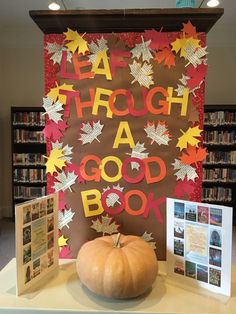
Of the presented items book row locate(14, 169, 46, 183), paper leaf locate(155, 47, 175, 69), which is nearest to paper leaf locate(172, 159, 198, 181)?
paper leaf locate(155, 47, 175, 69)

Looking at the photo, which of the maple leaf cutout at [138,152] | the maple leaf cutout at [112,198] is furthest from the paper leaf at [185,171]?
the maple leaf cutout at [112,198]

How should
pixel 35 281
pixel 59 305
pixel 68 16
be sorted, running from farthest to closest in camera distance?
pixel 68 16
pixel 35 281
pixel 59 305

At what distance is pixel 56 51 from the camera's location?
1.22m

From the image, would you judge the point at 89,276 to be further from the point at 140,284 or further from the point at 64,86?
the point at 64,86

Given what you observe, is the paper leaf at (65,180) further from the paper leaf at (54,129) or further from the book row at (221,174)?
the book row at (221,174)

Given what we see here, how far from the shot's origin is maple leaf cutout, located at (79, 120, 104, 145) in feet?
4.06

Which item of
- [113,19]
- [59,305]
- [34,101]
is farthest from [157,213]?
[34,101]

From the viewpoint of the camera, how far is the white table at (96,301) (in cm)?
93

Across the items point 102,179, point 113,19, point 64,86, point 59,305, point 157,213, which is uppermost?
point 113,19

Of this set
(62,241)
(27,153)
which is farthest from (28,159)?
(62,241)

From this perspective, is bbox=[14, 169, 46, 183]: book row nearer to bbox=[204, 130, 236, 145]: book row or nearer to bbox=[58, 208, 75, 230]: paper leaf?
bbox=[204, 130, 236, 145]: book row

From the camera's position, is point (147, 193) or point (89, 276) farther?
point (147, 193)

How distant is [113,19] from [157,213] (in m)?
0.79

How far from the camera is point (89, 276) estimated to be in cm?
98
